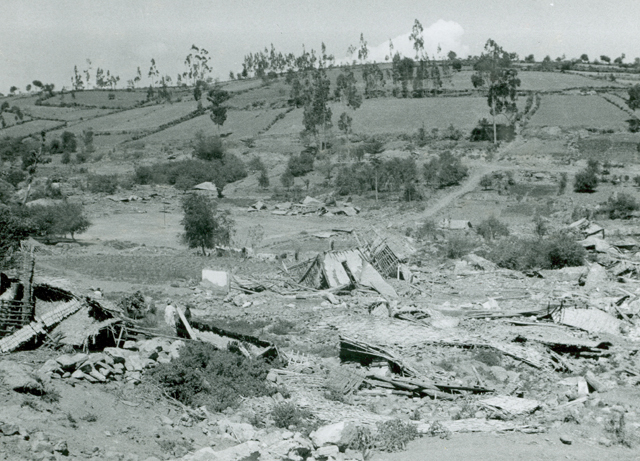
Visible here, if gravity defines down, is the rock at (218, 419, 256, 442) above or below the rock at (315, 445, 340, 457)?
below

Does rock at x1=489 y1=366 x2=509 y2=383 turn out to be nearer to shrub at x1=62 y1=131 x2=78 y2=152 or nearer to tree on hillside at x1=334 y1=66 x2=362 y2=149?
tree on hillside at x1=334 y1=66 x2=362 y2=149

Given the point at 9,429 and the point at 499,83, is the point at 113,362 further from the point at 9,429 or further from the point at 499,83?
the point at 499,83

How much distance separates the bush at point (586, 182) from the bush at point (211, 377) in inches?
1051

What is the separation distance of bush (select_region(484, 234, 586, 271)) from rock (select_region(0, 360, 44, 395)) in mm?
14693

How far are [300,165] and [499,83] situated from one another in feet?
60.1

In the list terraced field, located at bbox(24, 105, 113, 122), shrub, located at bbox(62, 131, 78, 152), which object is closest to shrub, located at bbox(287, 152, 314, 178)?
shrub, located at bbox(62, 131, 78, 152)

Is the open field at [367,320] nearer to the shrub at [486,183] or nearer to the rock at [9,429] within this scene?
the rock at [9,429]

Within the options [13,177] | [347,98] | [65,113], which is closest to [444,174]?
[13,177]

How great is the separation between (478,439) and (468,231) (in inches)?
727

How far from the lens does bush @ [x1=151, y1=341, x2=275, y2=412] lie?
32.2 ft

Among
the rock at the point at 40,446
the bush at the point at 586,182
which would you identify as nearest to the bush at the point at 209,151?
the bush at the point at 586,182

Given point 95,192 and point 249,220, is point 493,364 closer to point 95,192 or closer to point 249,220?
point 249,220

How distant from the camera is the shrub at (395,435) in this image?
848 cm

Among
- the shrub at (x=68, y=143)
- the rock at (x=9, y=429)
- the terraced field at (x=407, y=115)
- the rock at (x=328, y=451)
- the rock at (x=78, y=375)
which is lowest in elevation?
the rock at (x=328, y=451)
